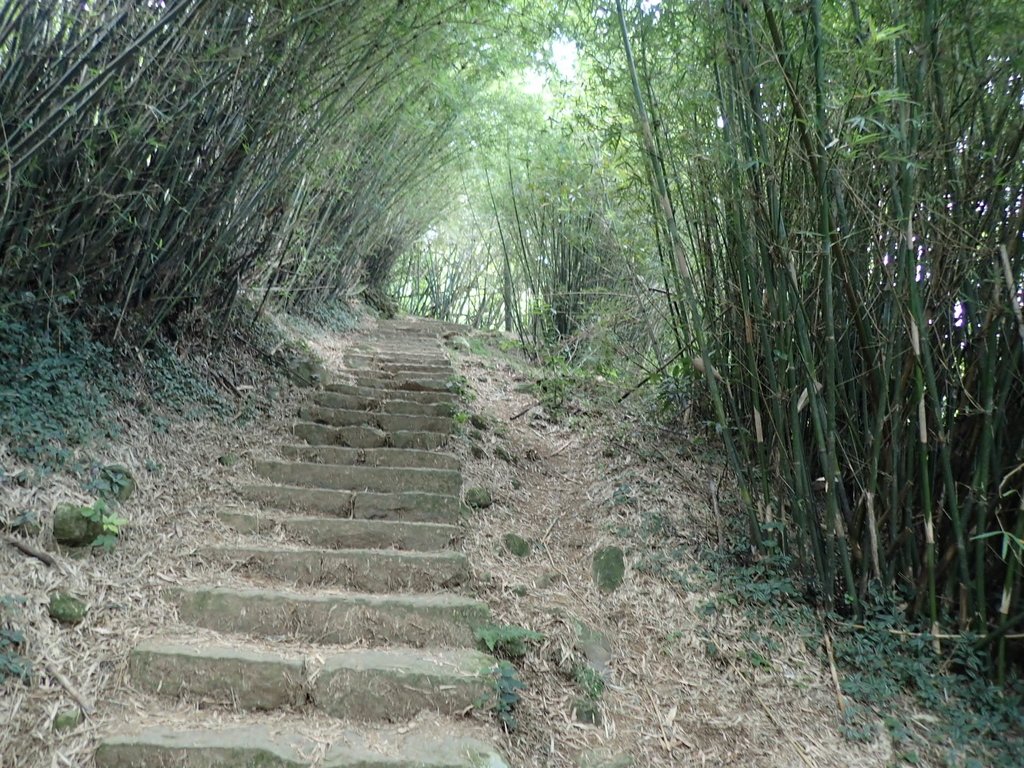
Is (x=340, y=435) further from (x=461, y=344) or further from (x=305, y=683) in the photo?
(x=461, y=344)

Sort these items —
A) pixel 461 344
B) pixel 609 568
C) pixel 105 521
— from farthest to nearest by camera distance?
pixel 461 344 → pixel 609 568 → pixel 105 521

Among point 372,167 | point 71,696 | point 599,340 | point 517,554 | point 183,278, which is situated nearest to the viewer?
point 71,696

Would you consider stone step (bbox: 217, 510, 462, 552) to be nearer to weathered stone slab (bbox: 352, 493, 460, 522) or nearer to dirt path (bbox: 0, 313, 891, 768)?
dirt path (bbox: 0, 313, 891, 768)

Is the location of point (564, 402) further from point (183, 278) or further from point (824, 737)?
point (824, 737)

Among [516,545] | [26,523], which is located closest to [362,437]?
[516,545]

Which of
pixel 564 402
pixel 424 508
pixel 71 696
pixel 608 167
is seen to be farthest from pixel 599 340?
pixel 71 696

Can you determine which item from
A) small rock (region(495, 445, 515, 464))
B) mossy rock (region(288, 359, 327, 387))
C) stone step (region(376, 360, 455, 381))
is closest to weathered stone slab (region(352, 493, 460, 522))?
small rock (region(495, 445, 515, 464))

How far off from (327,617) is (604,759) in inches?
40.7

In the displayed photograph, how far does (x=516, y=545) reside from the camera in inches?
119

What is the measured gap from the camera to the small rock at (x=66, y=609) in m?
2.04

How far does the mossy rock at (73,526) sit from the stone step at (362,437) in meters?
1.51

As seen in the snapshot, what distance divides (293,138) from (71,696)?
9.09 feet

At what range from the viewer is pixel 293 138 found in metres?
3.53

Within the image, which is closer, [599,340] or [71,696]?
[71,696]
